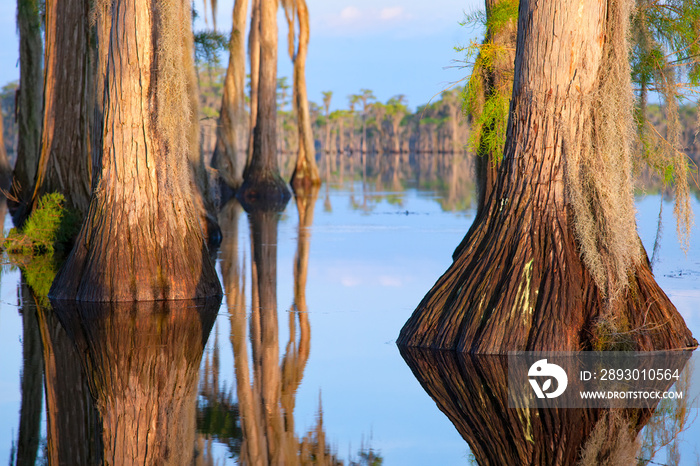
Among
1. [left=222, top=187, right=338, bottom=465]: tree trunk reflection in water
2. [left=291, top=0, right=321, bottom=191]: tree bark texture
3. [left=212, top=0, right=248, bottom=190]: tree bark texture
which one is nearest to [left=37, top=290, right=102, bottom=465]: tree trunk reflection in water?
[left=222, top=187, right=338, bottom=465]: tree trunk reflection in water

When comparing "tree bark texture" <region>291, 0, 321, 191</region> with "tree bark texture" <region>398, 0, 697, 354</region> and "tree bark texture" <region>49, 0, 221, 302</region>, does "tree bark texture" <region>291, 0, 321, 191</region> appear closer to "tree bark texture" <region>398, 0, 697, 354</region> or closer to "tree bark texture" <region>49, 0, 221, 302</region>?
"tree bark texture" <region>49, 0, 221, 302</region>

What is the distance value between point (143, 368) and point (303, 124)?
88.4 ft

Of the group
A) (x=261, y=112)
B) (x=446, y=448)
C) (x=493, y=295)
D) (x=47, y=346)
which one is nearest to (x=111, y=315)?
(x=47, y=346)

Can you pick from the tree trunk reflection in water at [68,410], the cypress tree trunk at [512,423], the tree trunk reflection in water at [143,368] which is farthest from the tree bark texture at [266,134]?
the cypress tree trunk at [512,423]

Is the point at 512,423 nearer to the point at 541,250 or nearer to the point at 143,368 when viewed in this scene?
the point at 541,250

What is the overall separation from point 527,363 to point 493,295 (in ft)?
1.92

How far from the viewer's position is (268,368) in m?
5.60

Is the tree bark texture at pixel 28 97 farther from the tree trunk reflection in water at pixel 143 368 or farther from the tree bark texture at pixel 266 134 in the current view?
the tree trunk reflection in water at pixel 143 368

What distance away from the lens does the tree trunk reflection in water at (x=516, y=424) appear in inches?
151

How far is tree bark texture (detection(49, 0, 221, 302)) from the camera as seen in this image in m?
7.83

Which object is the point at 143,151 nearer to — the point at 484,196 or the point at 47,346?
the point at 47,346

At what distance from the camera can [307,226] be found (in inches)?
650

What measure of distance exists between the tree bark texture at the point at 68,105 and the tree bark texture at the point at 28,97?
26.5 feet

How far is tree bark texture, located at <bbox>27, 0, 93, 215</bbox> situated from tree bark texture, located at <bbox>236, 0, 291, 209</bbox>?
13.7 meters
